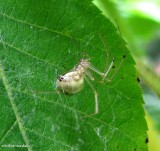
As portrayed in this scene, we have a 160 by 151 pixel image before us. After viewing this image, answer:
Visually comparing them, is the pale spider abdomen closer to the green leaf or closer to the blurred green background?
the green leaf

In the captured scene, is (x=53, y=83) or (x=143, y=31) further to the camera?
(x=143, y=31)

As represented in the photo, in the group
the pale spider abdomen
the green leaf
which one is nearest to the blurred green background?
the green leaf

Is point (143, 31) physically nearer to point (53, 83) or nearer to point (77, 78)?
point (77, 78)

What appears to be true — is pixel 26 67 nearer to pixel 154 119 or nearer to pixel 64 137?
pixel 64 137

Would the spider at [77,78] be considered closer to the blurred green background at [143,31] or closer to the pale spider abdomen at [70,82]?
the pale spider abdomen at [70,82]

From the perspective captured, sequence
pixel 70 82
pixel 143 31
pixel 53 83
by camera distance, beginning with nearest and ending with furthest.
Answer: pixel 53 83 < pixel 70 82 < pixel 143 31

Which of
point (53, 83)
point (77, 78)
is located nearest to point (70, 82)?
point (77, 78)

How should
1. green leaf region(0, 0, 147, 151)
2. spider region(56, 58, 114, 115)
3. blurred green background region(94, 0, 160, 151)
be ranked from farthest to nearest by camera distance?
blurred green background region(94, 0, 160, 151)
spider region(56, 58, 114, 115)
green leaf region(0, 0, 147, 151)
